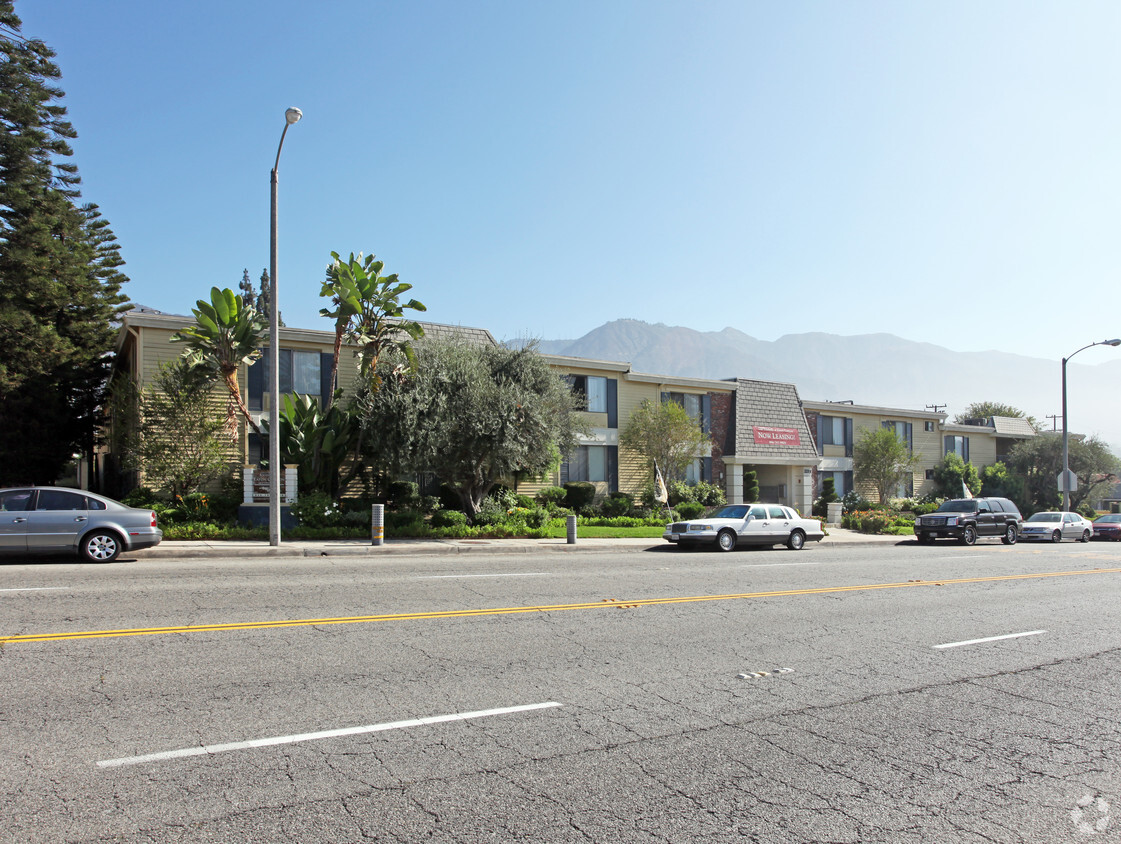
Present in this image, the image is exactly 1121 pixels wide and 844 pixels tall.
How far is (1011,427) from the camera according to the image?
53000mm

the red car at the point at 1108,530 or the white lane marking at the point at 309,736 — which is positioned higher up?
the white lane marking at the point at 309,736

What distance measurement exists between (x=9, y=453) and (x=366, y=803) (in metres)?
27.7

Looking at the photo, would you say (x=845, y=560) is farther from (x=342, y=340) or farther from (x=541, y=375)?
(x=342, y=340)

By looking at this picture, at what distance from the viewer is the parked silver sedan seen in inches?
568

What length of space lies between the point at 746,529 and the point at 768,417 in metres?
16.0

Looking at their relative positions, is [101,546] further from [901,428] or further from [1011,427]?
[1011,427]

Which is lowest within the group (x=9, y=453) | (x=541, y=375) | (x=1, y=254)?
(x=9, y=453)

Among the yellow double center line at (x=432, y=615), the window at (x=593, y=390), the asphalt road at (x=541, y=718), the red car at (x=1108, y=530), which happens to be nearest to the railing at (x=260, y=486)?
the asphalt road at (x=541, y=718)

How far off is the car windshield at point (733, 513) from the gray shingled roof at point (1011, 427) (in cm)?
3708

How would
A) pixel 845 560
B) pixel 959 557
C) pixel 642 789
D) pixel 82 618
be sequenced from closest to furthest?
1. pixel 642 789
2. pixel 82 618
3. pixel 845 560
4. pixel 959 557

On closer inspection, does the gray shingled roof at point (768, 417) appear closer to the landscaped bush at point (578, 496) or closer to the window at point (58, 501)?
the landscaped bush at point (578, 496)

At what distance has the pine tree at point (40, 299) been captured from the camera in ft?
85.7

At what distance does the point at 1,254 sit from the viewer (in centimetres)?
2719

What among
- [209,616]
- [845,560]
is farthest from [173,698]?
[845,560]
